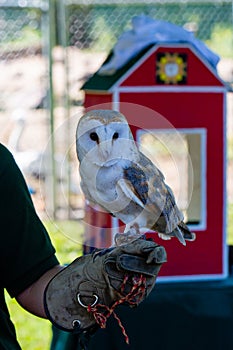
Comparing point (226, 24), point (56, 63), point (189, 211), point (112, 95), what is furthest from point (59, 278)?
point (226, 24)

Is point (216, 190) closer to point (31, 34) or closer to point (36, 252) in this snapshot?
point (36, 252)

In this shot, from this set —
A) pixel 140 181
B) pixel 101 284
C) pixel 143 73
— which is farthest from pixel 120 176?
pixel 143 73

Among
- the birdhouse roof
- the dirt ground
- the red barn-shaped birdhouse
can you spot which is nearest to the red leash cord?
the red barn-shaped birdhouse

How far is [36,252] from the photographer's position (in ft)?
4.73

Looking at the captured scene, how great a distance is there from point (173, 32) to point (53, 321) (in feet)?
3.75

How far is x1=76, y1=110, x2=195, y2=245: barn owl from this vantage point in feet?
4.49

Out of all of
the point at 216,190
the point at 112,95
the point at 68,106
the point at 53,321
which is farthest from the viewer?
the point at 68,106

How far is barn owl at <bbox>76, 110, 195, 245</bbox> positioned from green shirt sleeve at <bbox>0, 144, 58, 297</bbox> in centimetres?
12

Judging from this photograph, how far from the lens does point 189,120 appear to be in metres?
2.26

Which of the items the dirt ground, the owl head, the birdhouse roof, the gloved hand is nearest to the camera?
the gloved hand

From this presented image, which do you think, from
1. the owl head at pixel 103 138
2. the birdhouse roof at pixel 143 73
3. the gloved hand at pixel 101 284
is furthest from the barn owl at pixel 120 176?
the birdhouse roof at pixel 143 73

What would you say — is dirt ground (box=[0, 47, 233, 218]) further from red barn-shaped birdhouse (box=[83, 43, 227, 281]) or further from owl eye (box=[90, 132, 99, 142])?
owl eye (box=[90, 132, 99, 142])

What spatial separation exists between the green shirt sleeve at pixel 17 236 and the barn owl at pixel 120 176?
12 centimetres

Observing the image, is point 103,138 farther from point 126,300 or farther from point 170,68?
point 170,68
